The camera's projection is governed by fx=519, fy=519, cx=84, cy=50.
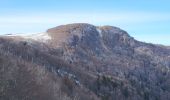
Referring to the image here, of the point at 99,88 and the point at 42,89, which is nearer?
the point at 42,89

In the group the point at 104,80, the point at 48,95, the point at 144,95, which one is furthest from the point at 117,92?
the point at 48,95

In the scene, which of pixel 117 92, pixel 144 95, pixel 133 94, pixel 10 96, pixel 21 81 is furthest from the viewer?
pixel 144 95

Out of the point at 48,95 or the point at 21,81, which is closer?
the point at 21,81

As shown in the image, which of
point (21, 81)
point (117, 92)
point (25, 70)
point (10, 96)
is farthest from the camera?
point (117, 92)

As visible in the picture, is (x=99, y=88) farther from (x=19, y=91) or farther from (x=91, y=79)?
(x=19, y=91)

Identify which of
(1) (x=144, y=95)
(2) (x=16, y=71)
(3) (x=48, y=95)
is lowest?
(1) (x=144, y=95)

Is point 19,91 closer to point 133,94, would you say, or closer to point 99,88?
point 99,88

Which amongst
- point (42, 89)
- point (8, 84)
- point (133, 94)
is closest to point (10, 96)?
point (8, 84)

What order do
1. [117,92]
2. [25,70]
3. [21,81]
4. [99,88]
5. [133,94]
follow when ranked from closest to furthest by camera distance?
[21,81] → [25,70] → [99,88] → [117,92] → [133,94]

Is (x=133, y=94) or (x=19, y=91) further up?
(x=19, y=91)
